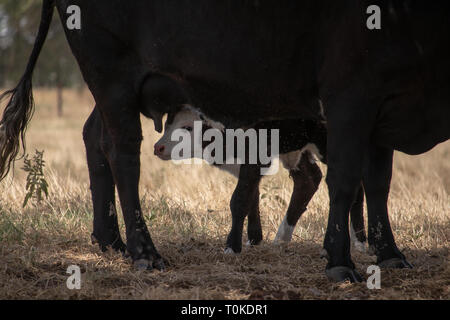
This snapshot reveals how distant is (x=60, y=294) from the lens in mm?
3676

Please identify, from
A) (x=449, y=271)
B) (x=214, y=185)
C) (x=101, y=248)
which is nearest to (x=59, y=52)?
(x=214, y=185)

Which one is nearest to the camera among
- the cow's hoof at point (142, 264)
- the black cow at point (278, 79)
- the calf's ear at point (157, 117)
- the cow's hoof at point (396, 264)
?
the black cow at point (278, 79)

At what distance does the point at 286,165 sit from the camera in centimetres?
588

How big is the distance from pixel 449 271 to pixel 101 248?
97.1 inches

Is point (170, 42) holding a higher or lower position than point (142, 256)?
higher

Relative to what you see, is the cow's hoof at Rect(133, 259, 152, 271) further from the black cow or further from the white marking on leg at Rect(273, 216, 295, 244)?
the white marking on leg at Rect(273, 216, 295, 244)

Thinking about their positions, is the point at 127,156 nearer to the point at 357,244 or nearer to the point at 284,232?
the point at 284,232

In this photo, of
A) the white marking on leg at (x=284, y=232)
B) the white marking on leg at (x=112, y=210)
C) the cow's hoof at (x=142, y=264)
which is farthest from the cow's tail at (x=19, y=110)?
the white marking on leg at (x=284, y=232)

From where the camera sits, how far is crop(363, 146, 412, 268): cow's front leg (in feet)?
14.4

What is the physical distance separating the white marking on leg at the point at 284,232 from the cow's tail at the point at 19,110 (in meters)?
2.22

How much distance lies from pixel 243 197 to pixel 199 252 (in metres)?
0.75

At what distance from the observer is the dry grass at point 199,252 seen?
3740 mm

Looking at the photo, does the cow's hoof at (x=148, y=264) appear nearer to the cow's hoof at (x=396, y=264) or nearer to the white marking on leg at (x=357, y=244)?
the cow's hoof at (x=396, y=264)
